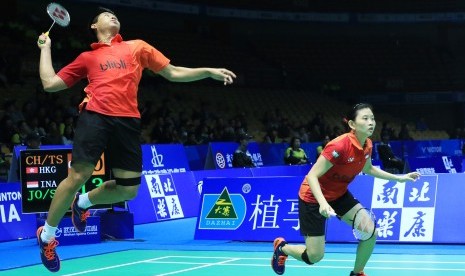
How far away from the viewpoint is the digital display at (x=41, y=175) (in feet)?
33.3

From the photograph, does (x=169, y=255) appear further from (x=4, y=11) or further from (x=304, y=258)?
(x=4, y=11)

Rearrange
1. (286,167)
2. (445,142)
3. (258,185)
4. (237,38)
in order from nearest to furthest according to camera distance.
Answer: (258,185) → (286,167) → (445,142) → (237,38)

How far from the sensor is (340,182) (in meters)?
6.69

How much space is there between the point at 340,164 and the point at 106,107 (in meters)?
1.95

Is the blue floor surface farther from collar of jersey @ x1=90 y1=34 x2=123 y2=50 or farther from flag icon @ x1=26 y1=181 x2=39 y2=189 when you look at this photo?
collar of jersey @ x1=90 y1=34 x2=123 y2=50

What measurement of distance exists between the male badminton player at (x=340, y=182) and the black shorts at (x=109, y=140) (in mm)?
1417

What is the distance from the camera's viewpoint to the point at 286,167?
17.3m

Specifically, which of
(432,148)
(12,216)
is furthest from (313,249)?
(432,148)

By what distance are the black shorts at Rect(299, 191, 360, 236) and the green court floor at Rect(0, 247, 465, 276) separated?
1.25 meters

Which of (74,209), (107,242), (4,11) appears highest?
(4,11)

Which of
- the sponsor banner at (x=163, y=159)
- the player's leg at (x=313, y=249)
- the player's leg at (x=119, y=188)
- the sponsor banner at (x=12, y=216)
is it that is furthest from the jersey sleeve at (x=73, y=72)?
the sponsor banner at (x=163, y=159)

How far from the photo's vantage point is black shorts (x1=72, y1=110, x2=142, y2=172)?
597 cm

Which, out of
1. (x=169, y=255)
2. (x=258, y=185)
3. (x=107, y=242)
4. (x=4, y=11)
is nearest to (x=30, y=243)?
(x=107, y=242)

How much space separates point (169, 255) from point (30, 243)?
2.39 meters
